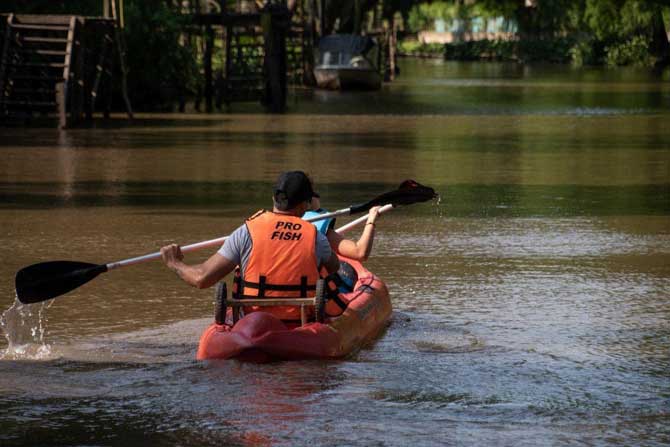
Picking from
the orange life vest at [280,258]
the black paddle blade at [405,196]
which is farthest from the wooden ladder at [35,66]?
the orange life vest at [280,258]

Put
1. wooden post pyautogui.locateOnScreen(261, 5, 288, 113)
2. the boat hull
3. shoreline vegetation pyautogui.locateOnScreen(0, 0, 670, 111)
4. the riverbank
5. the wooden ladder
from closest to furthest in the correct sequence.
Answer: the wooden ladder < shoreline vegetation pyautogui.locateOnScreen(0, 0, 670, 111) < wooden post pyautogui.locateOnScreen(261, 5, 288, 113) < the boat hull < the riverbank

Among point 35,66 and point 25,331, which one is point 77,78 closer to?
point 35,66

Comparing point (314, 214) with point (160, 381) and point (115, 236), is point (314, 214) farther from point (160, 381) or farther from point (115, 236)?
point (115, 236)

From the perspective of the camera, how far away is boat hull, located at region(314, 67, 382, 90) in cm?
5447

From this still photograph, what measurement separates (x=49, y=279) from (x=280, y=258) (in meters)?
1.76

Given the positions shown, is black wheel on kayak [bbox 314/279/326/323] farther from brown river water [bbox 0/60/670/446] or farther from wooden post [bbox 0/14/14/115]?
wooden post [bbox 0/14/14/115]

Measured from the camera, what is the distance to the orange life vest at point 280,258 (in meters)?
8.87

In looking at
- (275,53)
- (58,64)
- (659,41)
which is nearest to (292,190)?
(58,64)

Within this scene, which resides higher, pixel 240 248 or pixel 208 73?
pixel 240 248

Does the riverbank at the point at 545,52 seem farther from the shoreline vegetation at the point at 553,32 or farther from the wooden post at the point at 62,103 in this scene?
the wooden post at the point at 62,103

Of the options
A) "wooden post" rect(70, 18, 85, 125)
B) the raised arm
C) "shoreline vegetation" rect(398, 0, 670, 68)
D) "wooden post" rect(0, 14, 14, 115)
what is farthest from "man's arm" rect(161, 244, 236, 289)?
"shoreline vegetation" rect(398, 0, 670, 68)

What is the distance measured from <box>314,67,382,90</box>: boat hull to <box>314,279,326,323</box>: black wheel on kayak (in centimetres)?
4567

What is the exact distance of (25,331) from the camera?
10094 millimetres

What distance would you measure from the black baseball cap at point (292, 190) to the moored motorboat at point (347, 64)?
4546 cm
